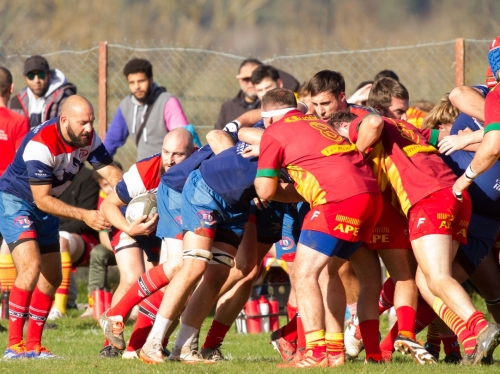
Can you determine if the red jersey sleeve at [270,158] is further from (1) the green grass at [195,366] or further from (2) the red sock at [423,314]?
(2) the red sock at [423,314]

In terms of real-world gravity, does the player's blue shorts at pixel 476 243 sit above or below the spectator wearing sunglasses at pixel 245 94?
below

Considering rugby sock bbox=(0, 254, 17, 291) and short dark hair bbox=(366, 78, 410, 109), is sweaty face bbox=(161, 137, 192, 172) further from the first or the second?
rugby sock bbox=(0, 254, 17, 291)

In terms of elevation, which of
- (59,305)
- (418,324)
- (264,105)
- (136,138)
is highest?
(264,105)

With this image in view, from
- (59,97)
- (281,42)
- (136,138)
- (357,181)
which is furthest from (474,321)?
(281,42)

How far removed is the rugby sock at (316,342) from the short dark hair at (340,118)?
174cm

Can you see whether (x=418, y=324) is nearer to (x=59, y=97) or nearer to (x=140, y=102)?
(x=140, y=102)

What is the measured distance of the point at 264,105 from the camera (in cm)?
752

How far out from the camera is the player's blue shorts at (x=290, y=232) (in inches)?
328

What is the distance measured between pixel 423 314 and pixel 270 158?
2.07 m

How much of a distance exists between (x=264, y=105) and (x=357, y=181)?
3.63 ft

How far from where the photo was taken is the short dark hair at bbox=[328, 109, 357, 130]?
302 inches

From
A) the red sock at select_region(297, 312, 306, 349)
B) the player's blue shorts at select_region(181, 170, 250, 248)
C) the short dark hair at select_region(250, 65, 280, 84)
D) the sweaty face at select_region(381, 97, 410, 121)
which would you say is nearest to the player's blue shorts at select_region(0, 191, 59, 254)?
the player's blue shorts at select_region(181, 170, 250, 248)

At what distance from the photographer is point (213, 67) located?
13484 millimetres

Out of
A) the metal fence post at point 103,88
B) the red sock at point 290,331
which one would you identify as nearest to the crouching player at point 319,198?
the red sock at point 290,331
